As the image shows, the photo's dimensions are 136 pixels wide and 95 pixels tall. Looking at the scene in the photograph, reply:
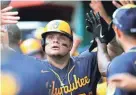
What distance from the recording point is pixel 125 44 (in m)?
3.42

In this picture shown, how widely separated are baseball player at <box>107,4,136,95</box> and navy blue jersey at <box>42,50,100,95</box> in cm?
101

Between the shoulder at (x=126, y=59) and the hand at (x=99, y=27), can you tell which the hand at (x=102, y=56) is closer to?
the hand at (x=99, y=27)

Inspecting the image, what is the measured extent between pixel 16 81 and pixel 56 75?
692 millimetres

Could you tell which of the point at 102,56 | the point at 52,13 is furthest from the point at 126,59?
the point at 52,13

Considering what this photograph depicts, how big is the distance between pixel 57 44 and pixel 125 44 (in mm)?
1215

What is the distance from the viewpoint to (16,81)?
389 centimetres

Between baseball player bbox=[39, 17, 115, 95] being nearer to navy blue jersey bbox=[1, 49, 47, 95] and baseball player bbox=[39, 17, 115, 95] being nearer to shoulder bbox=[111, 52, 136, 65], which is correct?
navy blue jersey bbox=[1, 49, 47, 95]

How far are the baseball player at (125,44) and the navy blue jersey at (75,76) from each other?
1.01m

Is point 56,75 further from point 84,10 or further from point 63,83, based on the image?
point 84,10

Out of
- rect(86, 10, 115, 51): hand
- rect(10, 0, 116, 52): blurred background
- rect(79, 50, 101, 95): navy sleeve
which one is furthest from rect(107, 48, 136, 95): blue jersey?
rect(10, 0, 116, 52): blurred background

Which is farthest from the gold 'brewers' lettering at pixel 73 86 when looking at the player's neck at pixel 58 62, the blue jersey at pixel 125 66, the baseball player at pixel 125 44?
the blue jersey at pixel 125 66

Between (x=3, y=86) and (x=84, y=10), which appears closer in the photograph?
(x=3, y=86)

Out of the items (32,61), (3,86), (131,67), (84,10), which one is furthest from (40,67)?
(84,10)

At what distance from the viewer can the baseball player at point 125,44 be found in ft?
10.7
